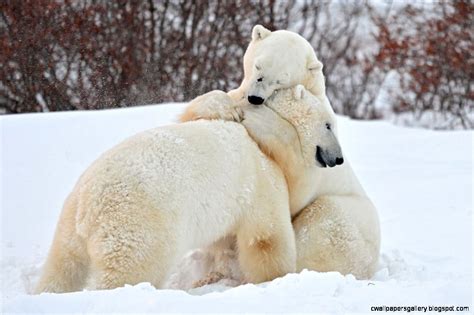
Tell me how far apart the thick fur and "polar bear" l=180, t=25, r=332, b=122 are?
18 centimetres

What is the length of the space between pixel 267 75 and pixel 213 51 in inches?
258

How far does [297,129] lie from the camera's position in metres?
4.14

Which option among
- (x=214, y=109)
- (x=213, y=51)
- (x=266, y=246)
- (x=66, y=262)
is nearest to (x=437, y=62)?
(x=213, y=51)

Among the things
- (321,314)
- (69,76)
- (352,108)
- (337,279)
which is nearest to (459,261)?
(337,279)

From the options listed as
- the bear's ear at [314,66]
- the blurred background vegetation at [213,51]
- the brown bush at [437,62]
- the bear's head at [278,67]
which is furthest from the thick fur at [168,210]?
the brown bush at [437,62]

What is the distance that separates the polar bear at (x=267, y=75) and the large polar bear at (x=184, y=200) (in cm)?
10

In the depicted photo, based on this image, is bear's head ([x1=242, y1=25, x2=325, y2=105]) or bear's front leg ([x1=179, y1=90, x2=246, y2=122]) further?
bear's head ([x1=242, y1=25, x2=325, y2=105])

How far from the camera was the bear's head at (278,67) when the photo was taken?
422 cm

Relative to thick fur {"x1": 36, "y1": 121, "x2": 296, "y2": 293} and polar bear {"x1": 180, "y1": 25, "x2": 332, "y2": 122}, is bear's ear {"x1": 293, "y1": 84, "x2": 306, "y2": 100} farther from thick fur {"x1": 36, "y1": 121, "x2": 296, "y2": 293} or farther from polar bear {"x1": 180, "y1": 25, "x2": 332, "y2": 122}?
thick fur {"x1": 36, "y1": 121, "x2": 296, "y2": 293}

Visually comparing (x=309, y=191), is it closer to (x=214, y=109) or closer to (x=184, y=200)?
(x=214, y=109)

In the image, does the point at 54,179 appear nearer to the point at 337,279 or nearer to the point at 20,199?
the point at 20,199

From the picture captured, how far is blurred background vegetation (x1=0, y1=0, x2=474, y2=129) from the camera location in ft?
30.8

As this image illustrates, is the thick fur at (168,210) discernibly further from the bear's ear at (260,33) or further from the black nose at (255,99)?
the bear's ear at (260,33)

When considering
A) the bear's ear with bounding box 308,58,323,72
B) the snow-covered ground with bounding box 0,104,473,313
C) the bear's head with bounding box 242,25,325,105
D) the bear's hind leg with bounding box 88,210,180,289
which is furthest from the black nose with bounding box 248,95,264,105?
the bear's hind leg with bounding box 88,210,180,289
